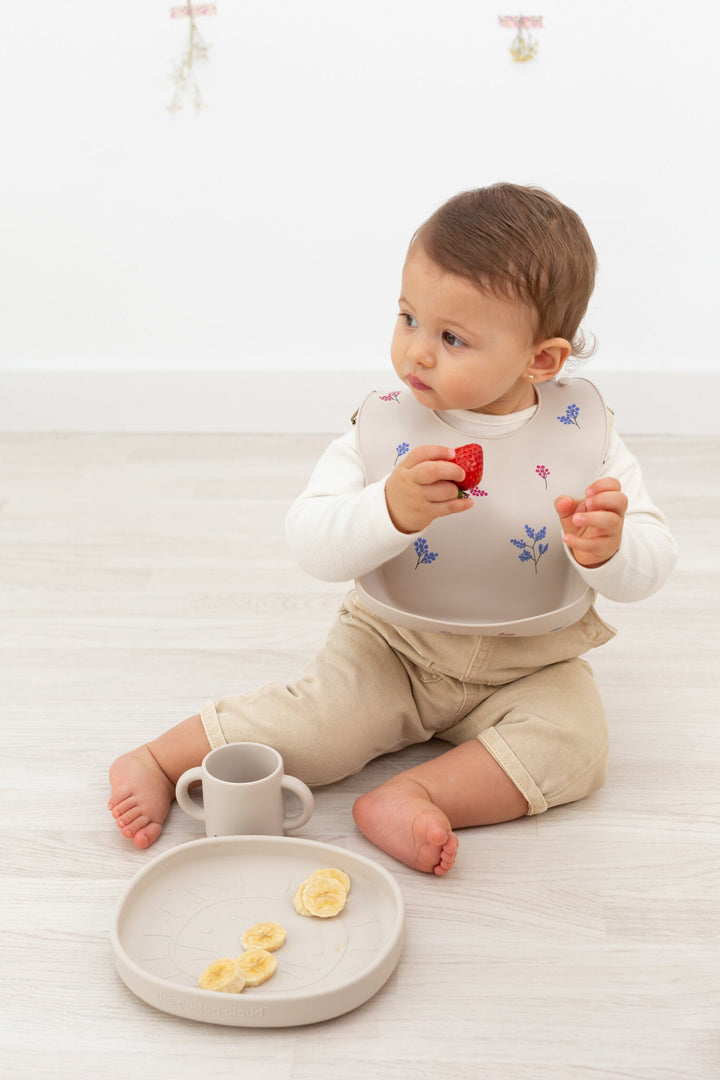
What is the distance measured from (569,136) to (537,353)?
1089 mm

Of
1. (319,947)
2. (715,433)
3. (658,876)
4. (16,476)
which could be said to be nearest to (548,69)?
(715,433)

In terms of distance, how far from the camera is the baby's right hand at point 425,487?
3.17ft

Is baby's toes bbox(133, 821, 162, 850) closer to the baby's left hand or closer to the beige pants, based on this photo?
the beige pants

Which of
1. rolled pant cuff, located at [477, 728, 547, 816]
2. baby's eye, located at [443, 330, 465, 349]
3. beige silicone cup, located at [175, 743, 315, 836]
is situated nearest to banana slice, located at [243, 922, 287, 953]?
beige silicone cup, located at [175, 743, 315, 836]

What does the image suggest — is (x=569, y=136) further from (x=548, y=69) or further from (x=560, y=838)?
(x=560, y=838)

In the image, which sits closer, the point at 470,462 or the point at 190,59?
the point at 470,462

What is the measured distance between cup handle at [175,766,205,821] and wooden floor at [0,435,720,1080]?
1.2 inches

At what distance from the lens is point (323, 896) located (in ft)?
3.23

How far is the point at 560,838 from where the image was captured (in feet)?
3.60

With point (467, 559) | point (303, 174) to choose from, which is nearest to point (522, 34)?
point (303, 174)

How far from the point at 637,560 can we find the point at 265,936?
0.44 metres

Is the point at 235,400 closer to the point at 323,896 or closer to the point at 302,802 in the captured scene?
the point at 302,802

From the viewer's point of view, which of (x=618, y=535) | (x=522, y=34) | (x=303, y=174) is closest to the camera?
(x=618, y=535)

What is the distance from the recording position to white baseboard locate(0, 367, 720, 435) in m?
2.17
